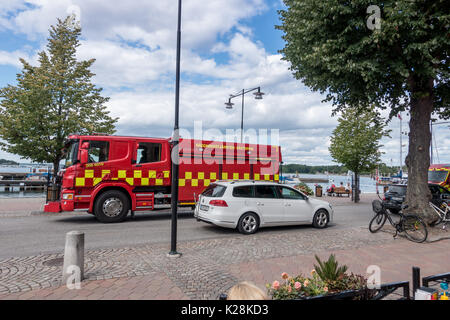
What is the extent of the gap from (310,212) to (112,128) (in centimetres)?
1216

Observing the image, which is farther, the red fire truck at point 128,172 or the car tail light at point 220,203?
the red fire truck at point 128,172

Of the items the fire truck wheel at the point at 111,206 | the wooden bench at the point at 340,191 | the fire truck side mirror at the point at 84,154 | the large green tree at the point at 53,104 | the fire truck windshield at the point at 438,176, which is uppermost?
the large green tree at the point at 53,104

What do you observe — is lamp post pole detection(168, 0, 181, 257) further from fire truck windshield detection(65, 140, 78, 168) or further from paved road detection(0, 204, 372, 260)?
fire truck windshield detection(65, 140, 78, 168)

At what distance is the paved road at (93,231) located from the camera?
7.34 m

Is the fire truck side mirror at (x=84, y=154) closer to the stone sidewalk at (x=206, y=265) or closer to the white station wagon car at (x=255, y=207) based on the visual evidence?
the white station wagon car at (x=255, y=207)

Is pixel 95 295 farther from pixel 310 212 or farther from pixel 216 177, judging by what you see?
pixel 216 177

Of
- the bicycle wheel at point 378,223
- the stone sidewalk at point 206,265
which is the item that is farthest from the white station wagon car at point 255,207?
the bicycle wheel at point 378,223

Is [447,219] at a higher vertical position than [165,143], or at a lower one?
lower

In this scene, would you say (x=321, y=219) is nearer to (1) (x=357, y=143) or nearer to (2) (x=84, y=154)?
(2) (x=84, y=154)

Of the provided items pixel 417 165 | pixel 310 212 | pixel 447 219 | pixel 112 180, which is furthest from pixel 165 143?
pixel 447 219

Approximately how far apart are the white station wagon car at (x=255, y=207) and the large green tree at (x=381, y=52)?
11.4 feet

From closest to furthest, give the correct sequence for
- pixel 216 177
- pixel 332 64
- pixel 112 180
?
pixel 332 64 → pixel 112 180 → pixel 216 177

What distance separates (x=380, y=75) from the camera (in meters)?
9.16
